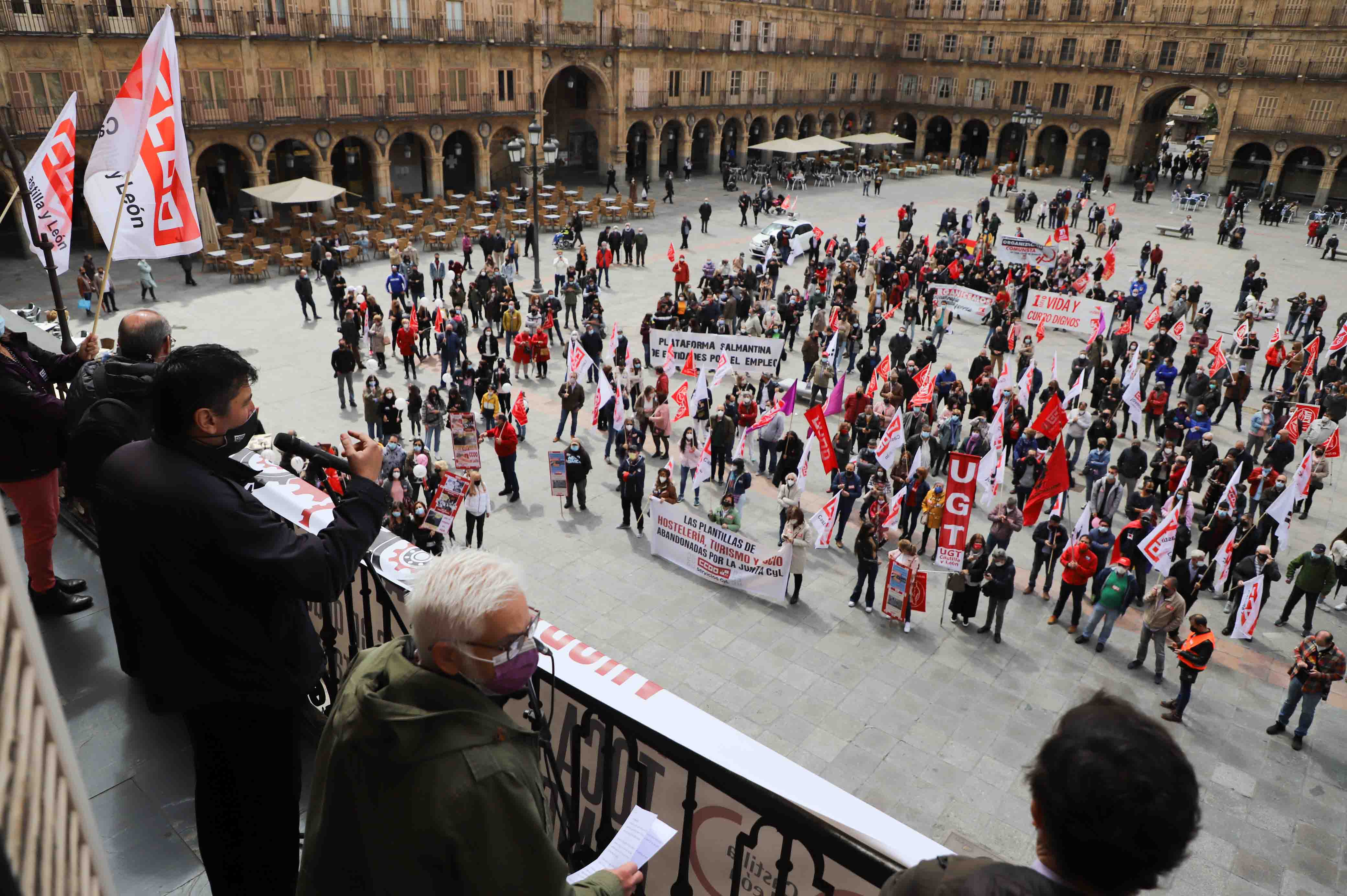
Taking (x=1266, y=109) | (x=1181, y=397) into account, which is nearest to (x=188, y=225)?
(x=1181, y=397)

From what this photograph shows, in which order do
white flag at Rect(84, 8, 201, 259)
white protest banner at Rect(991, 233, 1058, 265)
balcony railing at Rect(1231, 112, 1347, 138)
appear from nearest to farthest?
white flag at Rect(84, 8, 201, 259), white protest banner at Rect(991, 233, 1058, 265), balcony railing at Rect(1231, 112, 1347, 138)

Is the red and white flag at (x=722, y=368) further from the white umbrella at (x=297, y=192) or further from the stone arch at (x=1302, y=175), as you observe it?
the stone arch at (x=1302, y=175)

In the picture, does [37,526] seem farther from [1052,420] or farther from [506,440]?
[1052,420]

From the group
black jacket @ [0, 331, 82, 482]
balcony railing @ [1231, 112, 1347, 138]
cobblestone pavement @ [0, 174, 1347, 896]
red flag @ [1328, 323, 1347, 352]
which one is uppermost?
balcony railing @ [1231, 112, 1347, 138]

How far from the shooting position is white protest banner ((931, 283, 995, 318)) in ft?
83.9

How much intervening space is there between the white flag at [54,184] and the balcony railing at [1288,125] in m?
58.3

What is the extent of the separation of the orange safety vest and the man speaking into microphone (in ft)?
33.4

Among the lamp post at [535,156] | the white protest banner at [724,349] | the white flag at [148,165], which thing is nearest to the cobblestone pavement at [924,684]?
the white protest banner at [724,349]

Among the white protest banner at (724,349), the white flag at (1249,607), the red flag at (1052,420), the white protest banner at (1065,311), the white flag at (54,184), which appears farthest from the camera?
the white protest banner at (1065,311)

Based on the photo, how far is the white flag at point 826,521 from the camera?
13.1m

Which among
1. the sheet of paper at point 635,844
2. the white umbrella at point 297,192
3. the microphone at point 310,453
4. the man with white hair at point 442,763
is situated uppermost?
the microphone at point 310,453

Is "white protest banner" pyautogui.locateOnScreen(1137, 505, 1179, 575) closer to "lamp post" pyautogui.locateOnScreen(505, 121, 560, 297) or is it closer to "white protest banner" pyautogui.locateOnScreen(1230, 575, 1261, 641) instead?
"white protest banner" pyautogui.locateOnScreen(1230, 575, 1261, 641)

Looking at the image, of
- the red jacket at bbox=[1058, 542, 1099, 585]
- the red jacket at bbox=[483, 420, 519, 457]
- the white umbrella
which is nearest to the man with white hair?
the red jacket at bbox=[1058, 542, 1099, 585]

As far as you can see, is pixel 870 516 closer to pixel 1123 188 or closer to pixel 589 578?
pixel 589 578
